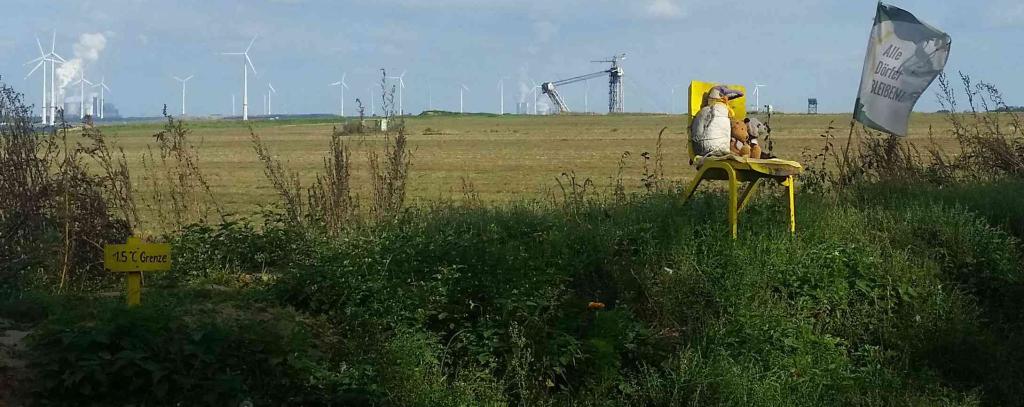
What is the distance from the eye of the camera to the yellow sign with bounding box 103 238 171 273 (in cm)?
560

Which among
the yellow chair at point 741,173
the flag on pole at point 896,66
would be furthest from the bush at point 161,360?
the flag on pole at point 896,66

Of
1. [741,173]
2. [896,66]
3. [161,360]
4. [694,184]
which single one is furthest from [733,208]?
[161,360]

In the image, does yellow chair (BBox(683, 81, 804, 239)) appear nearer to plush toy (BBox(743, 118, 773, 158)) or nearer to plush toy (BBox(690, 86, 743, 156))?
plush toy (BBox(690, 86, 743, 156))

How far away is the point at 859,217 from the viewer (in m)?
7.19

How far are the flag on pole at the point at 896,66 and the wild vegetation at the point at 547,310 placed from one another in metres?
1.55

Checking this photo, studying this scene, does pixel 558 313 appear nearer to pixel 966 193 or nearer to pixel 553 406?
pixel 553 406

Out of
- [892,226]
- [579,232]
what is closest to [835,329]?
[892,226]

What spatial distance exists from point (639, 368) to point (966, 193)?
376cm

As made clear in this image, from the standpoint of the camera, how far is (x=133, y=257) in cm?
563

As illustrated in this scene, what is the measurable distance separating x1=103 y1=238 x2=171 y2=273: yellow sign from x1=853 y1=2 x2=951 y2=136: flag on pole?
608 cm

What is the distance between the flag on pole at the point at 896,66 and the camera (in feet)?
29.4

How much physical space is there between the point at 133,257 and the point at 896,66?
21.6 ft

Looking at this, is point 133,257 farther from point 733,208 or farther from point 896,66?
point 896,66

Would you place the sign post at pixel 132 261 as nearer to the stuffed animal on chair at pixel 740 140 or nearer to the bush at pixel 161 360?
the bush at pixel 161 360
